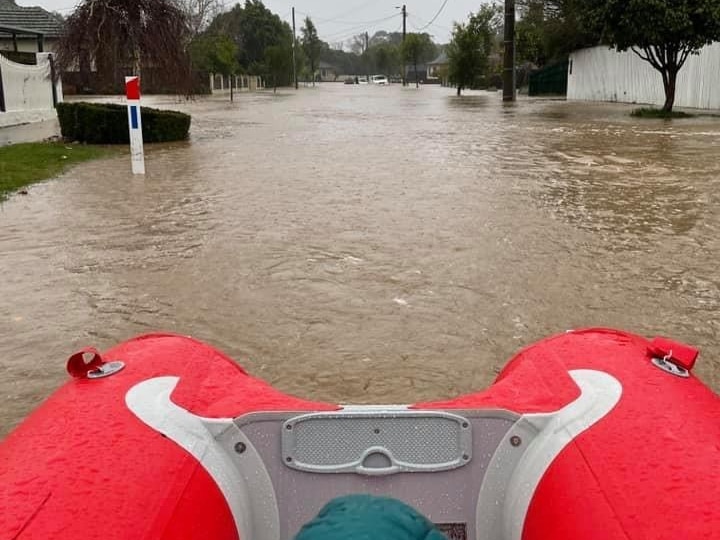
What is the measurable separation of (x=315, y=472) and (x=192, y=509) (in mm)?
354

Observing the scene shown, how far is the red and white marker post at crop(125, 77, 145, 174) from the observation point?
30.7 feet

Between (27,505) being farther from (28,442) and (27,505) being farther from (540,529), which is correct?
(540,529)

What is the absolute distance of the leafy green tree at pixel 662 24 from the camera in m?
18.6

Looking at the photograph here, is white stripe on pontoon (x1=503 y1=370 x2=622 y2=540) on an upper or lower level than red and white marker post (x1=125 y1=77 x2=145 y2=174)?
lower

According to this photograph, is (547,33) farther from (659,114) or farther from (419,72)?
(419,72)

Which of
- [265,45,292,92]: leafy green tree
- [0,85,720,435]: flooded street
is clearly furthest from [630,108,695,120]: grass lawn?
[265,45,292,92]: leafy green tree

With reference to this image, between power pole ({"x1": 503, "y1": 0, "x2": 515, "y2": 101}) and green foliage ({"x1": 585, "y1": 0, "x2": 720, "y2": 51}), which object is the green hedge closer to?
green foliage ({"x1": 585, "y1": 0, "x2": 720, "y2": 51})

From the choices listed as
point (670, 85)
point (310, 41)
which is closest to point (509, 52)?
point (670, 85)

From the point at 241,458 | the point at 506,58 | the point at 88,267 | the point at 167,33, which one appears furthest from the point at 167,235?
the point at 506,58

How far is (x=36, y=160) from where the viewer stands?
1141 centimetres

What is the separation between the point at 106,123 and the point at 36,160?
297 centimetres

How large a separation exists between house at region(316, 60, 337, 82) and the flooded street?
133m

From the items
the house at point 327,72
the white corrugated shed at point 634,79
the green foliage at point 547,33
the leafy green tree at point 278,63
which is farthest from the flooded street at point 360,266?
the house at point 327,72

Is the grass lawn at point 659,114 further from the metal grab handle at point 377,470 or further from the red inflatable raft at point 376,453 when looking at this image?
the metal grab handle at point 377,470
